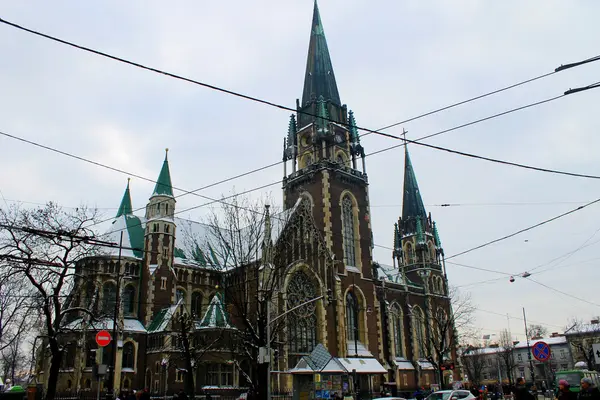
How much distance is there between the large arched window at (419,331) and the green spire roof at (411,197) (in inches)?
623

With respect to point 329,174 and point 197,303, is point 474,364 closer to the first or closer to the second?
point 329,174

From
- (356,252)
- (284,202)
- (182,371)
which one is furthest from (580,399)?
(284,202)

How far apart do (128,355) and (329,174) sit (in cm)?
2597

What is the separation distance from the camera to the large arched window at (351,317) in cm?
4834

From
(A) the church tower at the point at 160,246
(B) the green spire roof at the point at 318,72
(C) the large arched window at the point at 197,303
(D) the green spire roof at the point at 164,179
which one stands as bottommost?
(C) the large arched window at the point at 197,303

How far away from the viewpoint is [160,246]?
46.1 meters

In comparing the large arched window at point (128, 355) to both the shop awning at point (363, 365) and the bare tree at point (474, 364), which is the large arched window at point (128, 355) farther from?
the bare tree at point (474, 364)

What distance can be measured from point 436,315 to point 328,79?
35.5m

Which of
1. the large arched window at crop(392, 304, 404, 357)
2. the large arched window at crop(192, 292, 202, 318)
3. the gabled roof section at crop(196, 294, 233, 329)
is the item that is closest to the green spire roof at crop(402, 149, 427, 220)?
the large arched window at crop(392, 304, 404, 357)

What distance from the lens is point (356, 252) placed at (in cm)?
5275

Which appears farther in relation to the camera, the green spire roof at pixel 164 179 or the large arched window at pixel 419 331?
the large arched window at pixel 419 331

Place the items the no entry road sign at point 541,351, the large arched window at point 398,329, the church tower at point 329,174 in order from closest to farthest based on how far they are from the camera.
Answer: the no entry road sign at point 541,351
the church tower at point 329,174
the large arched window at point 398,329

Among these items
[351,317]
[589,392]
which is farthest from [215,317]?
[589,392]

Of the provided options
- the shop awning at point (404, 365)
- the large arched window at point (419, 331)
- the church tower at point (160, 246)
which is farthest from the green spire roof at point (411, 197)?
the church tower at point (160, 246)
